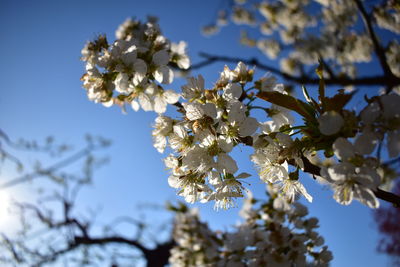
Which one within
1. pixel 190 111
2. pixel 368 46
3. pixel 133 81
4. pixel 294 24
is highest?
pixel 294 24

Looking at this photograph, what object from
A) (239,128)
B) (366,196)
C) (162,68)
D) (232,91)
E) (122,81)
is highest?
(162,68)

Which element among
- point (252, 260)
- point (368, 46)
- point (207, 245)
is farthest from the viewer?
point (368, 46)

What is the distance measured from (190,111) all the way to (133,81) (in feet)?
1.49

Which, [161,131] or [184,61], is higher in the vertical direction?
[184,61]

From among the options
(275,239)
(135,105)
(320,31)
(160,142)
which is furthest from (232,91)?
(320,31)

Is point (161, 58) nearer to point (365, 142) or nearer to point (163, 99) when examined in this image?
A: point (163, 99)

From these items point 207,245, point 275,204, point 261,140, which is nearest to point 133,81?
point 261,140

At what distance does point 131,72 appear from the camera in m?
1.25

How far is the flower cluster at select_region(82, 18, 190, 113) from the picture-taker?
124cm

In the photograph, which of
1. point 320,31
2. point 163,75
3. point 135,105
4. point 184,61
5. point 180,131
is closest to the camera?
point 180,131

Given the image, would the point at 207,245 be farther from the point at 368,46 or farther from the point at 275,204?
the point at 368,46

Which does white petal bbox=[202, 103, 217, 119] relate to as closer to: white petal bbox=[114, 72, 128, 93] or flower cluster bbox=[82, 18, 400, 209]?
flower cluster bbox=[82, 18, 400, 209]

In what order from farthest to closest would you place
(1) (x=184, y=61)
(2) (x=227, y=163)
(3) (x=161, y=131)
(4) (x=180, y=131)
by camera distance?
1. (1) (x=184, y=61)
2. (3) (x=161, y=131)
3. (4) (x=180, y=131)
4. (2) (x=227, y=163)

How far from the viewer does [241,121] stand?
94 centimetres
